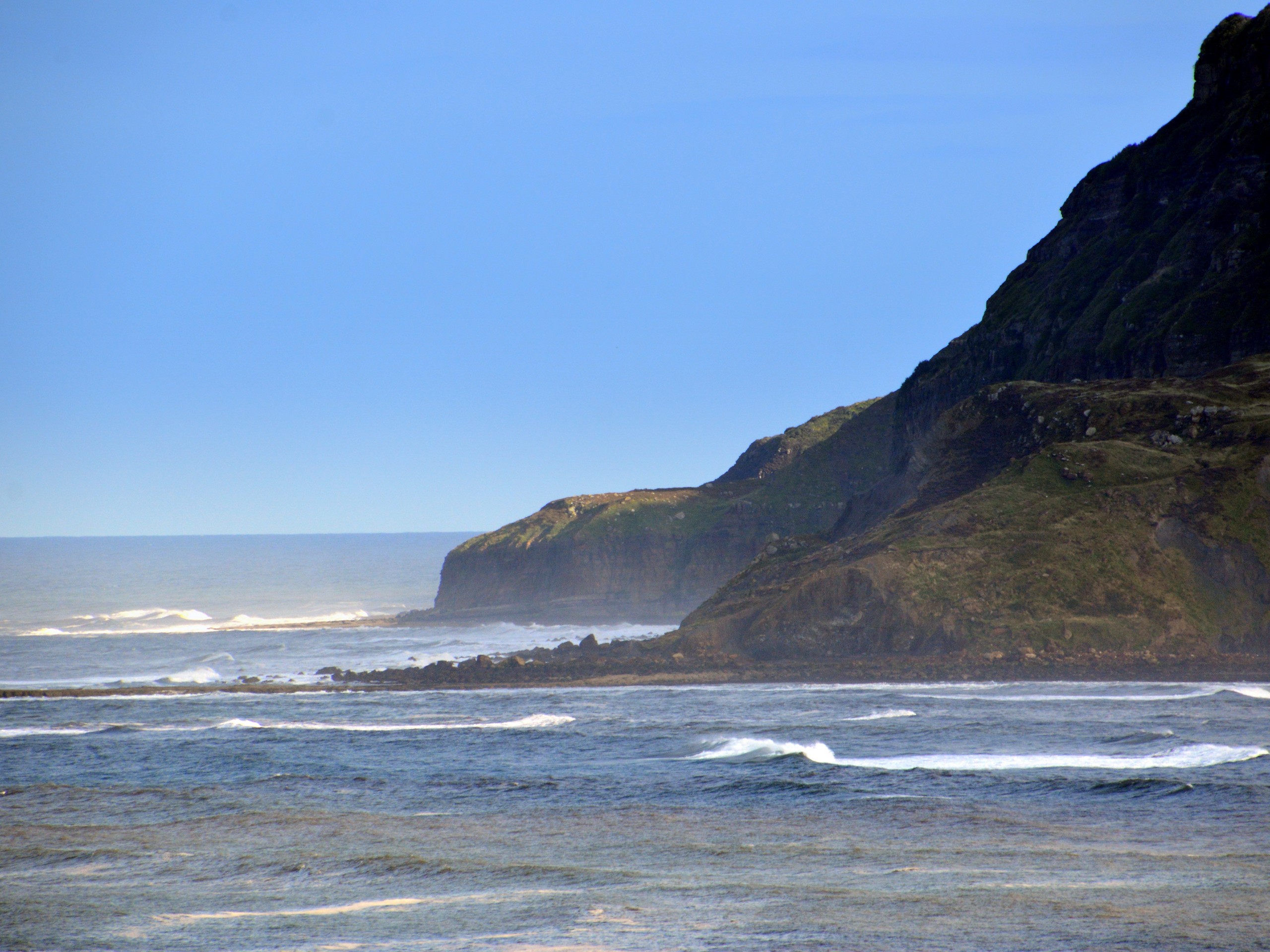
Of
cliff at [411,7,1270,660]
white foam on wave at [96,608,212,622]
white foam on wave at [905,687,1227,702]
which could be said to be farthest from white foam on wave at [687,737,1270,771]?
white foam on wave at [96,608,212,622]

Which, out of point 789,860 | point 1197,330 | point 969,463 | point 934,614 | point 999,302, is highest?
point 999,302

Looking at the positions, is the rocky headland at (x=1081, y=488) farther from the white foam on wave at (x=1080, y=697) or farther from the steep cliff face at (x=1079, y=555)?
the white foam on wave at (x=1080, y=697)

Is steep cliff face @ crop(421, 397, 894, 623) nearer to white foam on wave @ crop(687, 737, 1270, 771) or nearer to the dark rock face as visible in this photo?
the dark rock face

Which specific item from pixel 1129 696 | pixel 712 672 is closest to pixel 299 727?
pixel 712 672

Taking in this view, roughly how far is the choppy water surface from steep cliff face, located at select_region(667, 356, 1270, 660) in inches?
354

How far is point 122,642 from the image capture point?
313 feet

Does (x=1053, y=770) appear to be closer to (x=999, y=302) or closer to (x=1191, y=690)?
(x=1191, y=690)

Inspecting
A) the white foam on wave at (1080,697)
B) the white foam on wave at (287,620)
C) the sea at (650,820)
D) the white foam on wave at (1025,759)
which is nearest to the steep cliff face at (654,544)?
the white foam on wave at (287,620)

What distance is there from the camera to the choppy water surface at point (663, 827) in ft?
62.1

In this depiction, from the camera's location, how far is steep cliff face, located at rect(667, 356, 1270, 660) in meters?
59.0

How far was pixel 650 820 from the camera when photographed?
28.8 meters

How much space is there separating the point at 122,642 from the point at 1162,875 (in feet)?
304

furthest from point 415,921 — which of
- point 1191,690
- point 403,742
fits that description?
point 1191,690

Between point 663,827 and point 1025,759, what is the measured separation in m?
14.0
